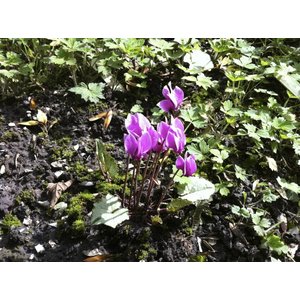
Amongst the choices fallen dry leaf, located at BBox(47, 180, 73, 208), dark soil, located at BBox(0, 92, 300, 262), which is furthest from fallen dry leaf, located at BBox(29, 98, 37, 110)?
fallen dry leaf, located at BBox(47, 180, 73, 208)

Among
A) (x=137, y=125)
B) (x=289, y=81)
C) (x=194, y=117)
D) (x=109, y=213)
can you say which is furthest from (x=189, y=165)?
(x=289, y=81)

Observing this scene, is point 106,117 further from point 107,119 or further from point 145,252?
Result: point 145,252

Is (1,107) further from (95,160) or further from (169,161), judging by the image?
(169,161)

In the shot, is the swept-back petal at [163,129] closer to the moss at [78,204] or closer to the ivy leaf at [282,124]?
the moss at [78,204]

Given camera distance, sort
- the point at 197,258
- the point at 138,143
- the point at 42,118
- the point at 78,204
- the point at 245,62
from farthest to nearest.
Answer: the point at 245,62
the point at 42,118
the point at 78,204
the point at 197,258
the point at 138,143

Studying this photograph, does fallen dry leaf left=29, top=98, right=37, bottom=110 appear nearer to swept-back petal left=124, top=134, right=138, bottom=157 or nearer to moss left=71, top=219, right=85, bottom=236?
moss left=71, top=219, right=85, bottom=236

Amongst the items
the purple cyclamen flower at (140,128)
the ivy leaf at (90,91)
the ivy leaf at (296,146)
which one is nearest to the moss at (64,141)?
the ivy leaf at (90,91)
